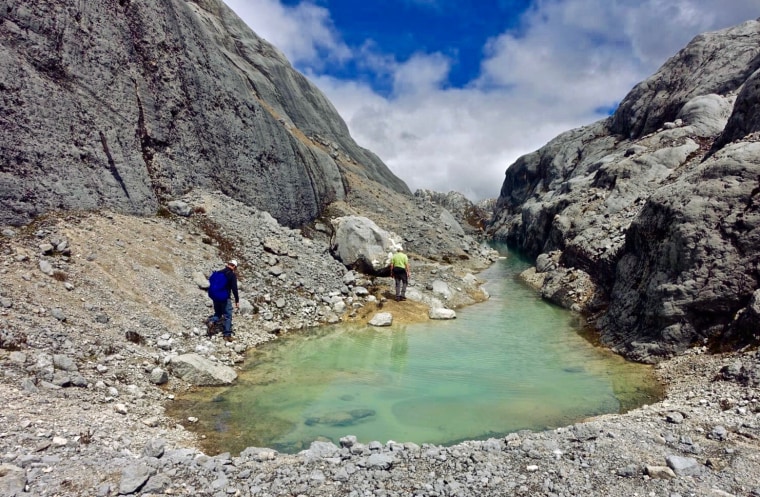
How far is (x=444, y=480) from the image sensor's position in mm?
7008

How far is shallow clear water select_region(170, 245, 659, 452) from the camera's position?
1025cm

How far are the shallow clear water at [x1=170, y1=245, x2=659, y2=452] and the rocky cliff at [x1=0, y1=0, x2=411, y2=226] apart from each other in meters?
10.1

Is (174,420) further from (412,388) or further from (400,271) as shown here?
(400,271)

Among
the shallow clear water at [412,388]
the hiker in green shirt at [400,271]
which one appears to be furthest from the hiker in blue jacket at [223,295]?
the hiker in green shirt at [400,271]

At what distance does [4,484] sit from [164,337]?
8.12 metres

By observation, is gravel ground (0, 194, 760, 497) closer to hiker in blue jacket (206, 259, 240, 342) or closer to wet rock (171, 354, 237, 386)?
wet rock (171, 354, 237, 386)

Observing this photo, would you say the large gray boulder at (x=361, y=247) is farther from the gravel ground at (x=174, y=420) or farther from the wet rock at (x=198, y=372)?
the wet rock at (x=198, y=372)

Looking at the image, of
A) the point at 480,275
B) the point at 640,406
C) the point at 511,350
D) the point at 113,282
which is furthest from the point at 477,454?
the point at 480,275

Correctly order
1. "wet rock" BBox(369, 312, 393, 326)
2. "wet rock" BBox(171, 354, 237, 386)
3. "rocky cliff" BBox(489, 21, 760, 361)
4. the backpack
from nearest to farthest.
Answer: "wet rock" BBox(171, 354, 237, 386) < "rocky cliff" BBox(489, 21, 760, 361) < the backpack < "wet rock" BBox(369, 312, 393, 326)

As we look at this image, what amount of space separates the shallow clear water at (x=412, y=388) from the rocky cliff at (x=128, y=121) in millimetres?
10056

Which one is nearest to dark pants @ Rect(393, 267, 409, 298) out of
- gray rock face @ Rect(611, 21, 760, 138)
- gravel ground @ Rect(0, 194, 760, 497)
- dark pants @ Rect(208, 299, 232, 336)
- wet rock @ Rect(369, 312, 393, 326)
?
wet rock @ Rect(369, 312, 393, 326)

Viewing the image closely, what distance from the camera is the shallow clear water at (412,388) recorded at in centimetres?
1025

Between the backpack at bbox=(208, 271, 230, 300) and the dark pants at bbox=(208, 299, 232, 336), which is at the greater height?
the backpack at bbox=(208, 271, 230, 300)

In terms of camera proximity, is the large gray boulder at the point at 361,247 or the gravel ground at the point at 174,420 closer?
the gravel ground at the point at 174,420
